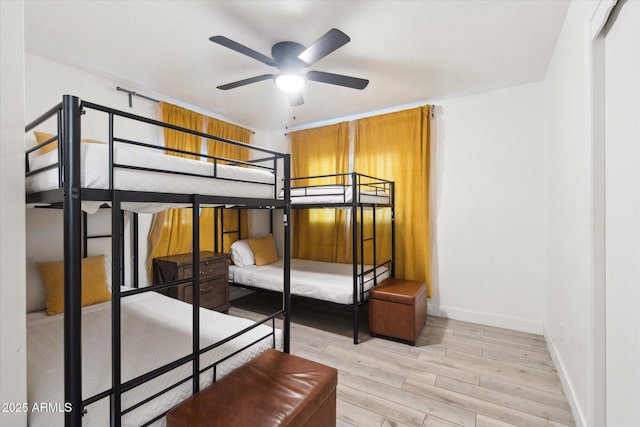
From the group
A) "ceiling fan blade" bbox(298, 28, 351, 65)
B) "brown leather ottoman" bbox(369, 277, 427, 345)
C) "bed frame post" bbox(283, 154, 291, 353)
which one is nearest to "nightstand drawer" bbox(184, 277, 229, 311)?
"bed frame post" bbox(283, 154, 291, 353)

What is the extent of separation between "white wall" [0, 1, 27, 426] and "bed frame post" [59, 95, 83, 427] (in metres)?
0.21

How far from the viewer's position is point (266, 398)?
3.93 ft

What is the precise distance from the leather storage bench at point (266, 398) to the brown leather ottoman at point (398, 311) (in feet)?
4.80

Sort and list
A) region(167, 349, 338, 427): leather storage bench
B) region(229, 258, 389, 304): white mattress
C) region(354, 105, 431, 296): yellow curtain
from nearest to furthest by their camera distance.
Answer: region(167, 349, 338, 427): leather storage bench → region(229, 258, 389, 304): white mattress → region(354, 105, 431, 296): yellow curtain

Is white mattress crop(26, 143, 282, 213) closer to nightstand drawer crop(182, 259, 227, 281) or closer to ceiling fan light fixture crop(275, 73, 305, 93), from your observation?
ceiling fan light fixture crop(275, 73, 305, 93)

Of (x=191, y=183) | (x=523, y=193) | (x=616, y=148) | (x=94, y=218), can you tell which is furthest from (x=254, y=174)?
(x=523, y=193)

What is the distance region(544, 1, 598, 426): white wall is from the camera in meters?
1.48

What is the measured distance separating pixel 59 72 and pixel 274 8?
6.96ft

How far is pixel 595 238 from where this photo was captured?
139 cm

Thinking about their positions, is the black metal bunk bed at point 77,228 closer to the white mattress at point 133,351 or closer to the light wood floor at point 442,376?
the white mattress at point 133,351

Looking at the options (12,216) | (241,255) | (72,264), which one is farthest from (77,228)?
(241,255)

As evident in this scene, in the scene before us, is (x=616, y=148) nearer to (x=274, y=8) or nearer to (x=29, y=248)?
(x=274, y=8)

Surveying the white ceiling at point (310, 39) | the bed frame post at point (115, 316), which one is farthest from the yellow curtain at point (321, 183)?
the bed frame post at point (115, 316)

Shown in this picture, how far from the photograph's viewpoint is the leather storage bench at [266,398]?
1.08 metres
